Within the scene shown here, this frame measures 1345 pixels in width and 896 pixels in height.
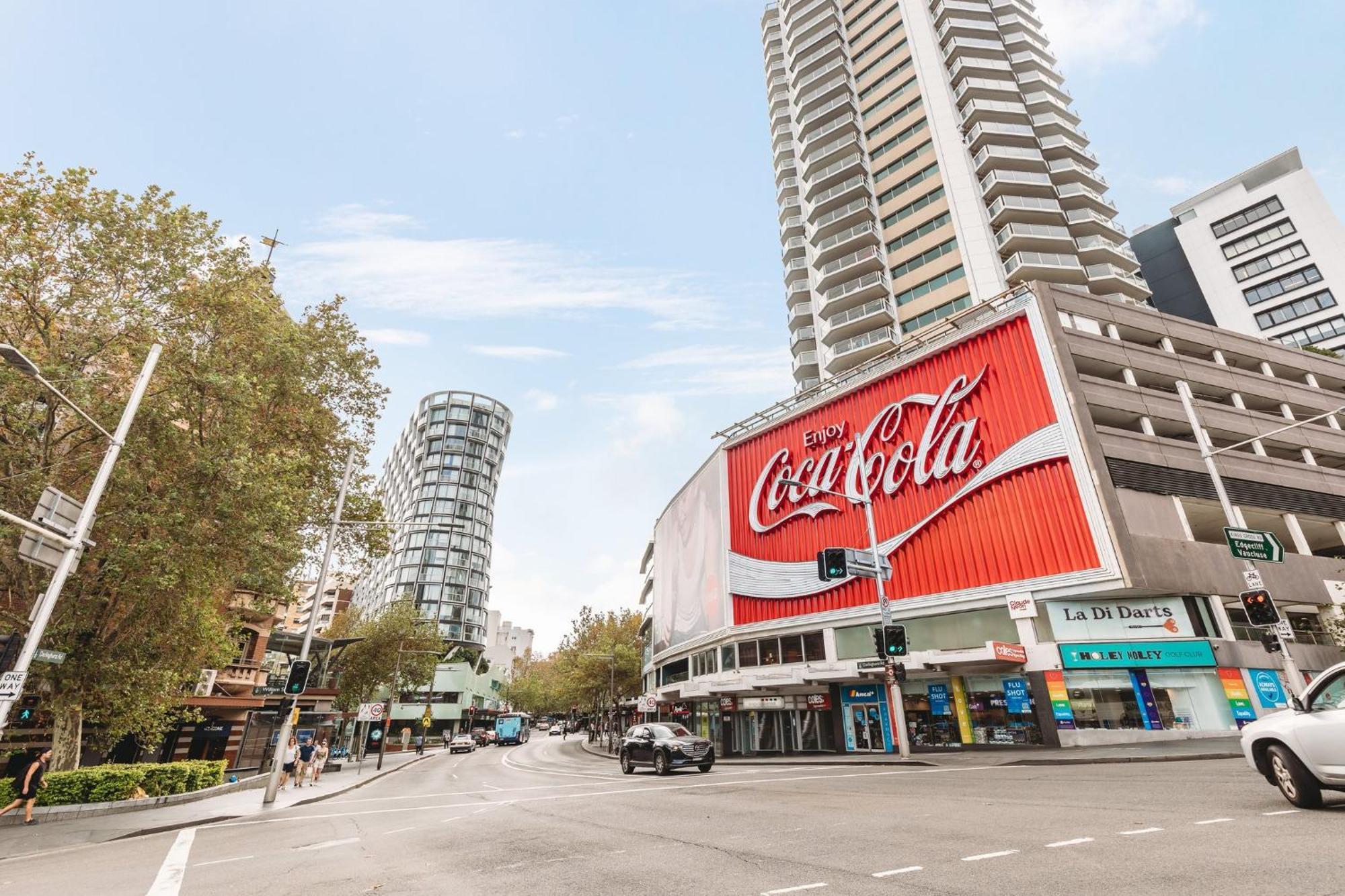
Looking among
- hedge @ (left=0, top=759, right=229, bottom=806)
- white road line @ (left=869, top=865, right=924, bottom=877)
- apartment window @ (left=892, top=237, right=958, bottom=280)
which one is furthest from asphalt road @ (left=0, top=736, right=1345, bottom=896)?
apartment window @ (left=892, top=237, right=958, bottom=280)

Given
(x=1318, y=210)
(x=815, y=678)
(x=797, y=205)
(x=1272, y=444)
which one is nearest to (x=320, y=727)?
(x=815, y=678)

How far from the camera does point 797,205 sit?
215 feet

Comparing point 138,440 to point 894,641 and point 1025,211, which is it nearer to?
point 894,641

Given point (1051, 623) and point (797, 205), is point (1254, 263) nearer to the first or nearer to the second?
point (797, 205)

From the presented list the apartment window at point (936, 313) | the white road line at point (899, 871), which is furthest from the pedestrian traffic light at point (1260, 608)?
the apartment window at point (936, 313)

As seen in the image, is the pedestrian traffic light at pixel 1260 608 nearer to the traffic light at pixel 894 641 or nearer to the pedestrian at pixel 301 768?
the traffic light at pixel 894 641

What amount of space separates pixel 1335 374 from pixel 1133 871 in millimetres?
49960

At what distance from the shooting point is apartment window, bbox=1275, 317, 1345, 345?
58625mm

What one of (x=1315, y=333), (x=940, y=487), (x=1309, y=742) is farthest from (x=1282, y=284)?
(x=1309, y=742)

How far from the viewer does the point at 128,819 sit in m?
14.6

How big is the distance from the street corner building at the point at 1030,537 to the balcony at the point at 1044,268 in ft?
38.4

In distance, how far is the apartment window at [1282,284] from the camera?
61719mm

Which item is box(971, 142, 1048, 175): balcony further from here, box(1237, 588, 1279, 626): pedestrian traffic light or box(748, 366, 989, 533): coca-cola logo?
box(1237, 588, 1279, 626): pedestrian traffic light

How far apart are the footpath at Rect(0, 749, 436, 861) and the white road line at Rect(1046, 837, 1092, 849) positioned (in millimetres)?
15682
